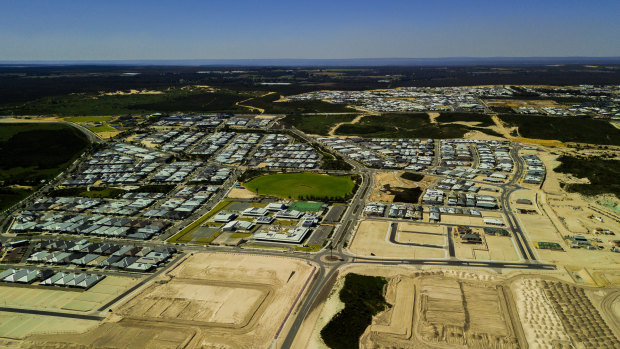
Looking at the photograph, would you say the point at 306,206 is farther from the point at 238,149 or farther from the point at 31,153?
the point at 31,153

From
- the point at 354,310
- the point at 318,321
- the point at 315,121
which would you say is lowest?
the point at 318,321

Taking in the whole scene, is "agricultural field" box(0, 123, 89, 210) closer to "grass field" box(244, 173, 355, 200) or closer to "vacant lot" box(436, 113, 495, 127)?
"grass field" box(244, 173, 355, 200)

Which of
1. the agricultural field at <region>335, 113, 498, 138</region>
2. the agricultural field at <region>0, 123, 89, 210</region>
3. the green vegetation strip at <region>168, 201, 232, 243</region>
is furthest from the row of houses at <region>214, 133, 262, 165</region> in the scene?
the agricultural field at <region>0, 123, 89, 210</region>

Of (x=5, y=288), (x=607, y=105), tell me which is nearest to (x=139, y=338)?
(x=5, y=288)

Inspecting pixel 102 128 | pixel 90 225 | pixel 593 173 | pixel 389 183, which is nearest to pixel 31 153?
pixel 102 128

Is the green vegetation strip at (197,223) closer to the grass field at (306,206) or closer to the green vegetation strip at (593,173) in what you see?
the grass field at (306,206)

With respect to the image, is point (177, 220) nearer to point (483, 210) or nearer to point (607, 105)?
point (483, 210)
